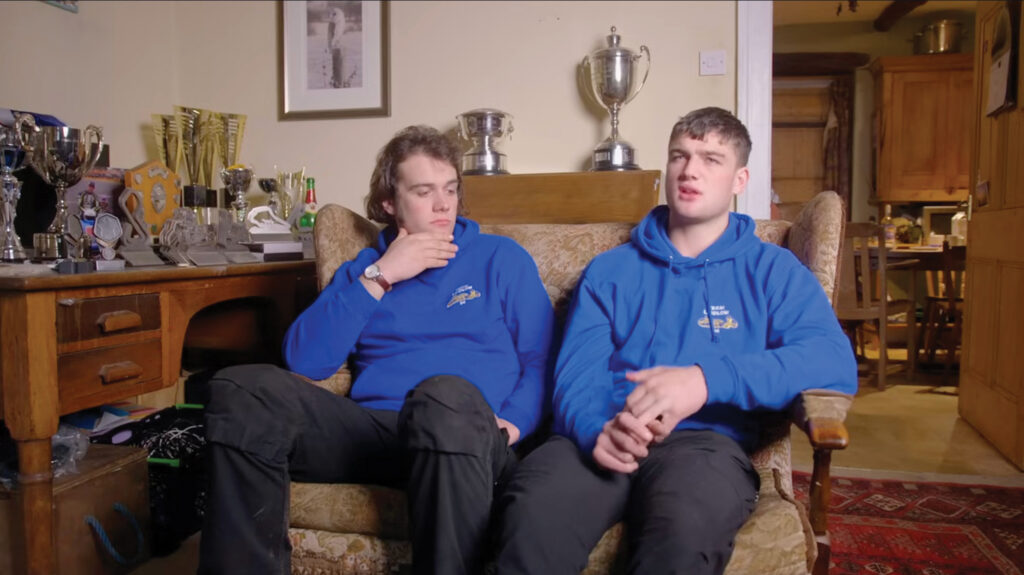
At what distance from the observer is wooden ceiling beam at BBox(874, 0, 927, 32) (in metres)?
5.60

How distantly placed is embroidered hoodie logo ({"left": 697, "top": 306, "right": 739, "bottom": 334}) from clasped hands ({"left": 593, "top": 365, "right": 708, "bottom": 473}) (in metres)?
0.18

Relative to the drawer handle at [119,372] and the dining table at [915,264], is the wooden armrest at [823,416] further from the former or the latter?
the dining table at [915,264]

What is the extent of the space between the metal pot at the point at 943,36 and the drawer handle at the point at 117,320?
6.39m

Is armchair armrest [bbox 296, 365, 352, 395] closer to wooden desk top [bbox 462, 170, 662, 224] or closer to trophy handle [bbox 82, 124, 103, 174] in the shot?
trophy handle [bbox 82, 124, 103, 174]

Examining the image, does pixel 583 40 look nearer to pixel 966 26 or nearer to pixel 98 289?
pixel 98 289

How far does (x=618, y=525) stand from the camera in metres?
1.13

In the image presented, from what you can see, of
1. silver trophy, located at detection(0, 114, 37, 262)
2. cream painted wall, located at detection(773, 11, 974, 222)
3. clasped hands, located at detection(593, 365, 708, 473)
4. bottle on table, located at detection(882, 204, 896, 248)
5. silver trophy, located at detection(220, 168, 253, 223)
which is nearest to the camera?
clasped hands, located at detection(593, 365, 708, 473)

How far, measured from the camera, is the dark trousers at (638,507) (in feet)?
A: 3.29

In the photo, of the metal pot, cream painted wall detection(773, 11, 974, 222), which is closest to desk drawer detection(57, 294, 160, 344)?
cream painted wall detection(773, 11, 974, 222)

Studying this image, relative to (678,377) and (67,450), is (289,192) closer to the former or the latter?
(67,450)

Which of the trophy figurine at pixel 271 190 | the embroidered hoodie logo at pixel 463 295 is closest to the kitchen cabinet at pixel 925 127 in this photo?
the trophy figurine at pixel 271 190

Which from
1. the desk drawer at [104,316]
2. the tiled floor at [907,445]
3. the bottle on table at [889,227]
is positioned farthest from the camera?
the bottle on table at [889,227]

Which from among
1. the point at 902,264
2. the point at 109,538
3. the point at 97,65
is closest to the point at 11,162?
the point at 109,538

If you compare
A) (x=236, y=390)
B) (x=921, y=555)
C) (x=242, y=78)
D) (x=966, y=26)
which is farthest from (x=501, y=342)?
(x=966, y=26)
